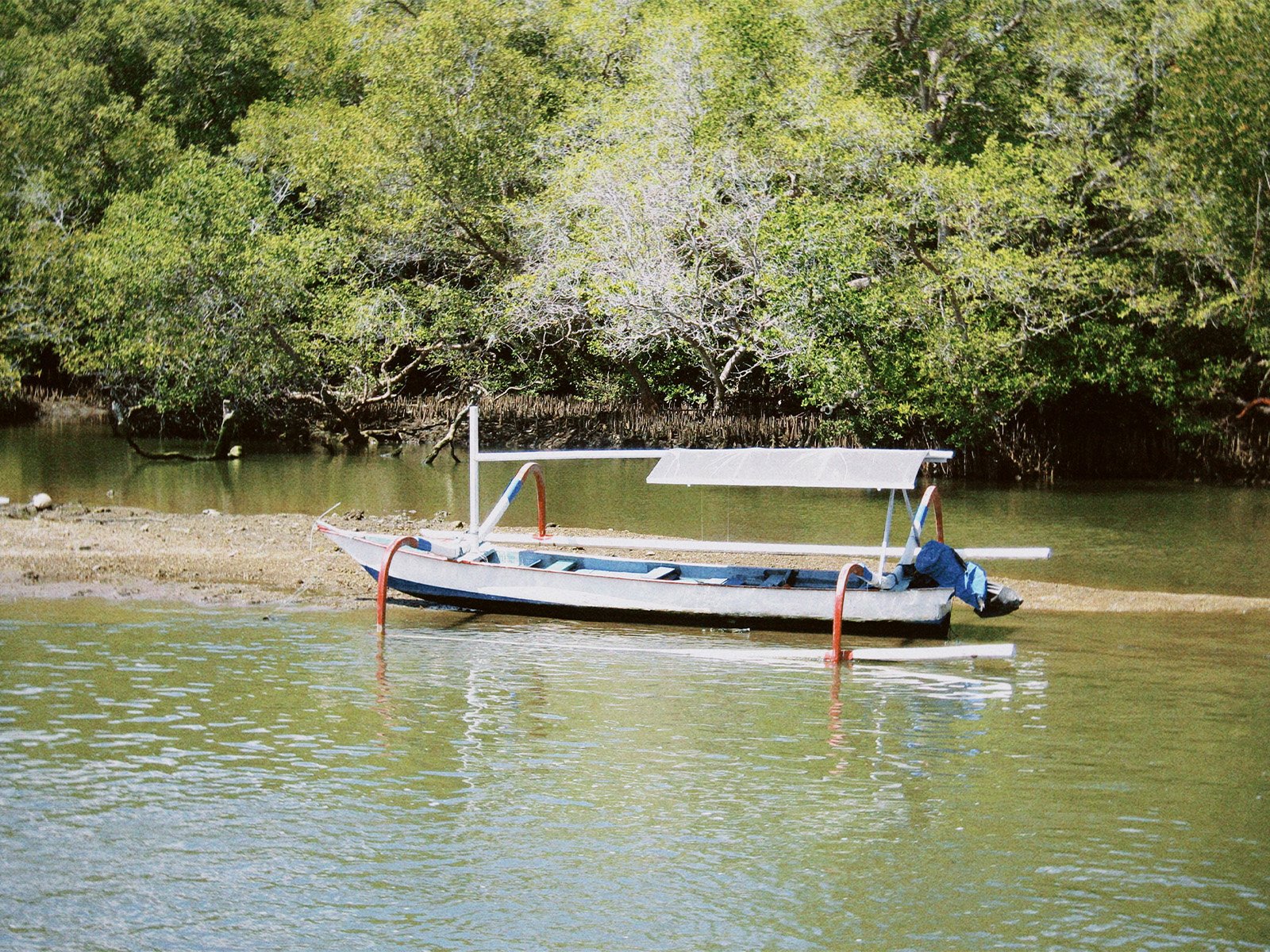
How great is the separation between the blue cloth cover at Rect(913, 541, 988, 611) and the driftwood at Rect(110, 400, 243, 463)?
76.7 feet

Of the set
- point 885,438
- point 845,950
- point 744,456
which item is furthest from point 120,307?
point 845,950

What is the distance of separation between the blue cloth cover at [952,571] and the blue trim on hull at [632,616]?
36cm

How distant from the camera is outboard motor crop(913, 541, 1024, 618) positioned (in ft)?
53.2

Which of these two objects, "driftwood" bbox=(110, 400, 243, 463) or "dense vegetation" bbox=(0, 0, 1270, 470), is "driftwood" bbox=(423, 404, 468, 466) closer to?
"dense vegetation" bbox=(0, 0, 1270, 470)

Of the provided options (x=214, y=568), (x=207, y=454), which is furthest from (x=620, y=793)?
(x=207, y=454)

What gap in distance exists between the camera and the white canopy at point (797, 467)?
17.0 metres

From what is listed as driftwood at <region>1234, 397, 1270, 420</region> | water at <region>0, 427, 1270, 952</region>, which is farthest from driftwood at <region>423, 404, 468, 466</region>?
driftwood at <region>1234, 397, 1270, 420</region>

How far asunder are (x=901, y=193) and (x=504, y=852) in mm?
23768

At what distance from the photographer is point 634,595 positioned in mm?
17172

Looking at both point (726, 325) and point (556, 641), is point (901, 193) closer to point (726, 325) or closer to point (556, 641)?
point (726, 325)

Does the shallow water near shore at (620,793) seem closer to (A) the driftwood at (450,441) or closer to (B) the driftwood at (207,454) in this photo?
(B) the driftwood at (207,454)

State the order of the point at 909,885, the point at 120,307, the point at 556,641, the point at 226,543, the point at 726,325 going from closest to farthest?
the point at 909,885, the point at 556,641, the point at 226,543, the point at 726,325, the point at 120,307

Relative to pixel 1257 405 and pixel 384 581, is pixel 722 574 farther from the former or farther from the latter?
pixel 1257 405

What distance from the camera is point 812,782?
1154 centimetres
